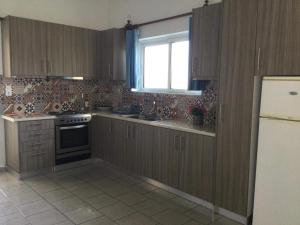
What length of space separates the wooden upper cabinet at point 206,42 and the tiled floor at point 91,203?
4.91ft

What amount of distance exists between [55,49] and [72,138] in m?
1.37

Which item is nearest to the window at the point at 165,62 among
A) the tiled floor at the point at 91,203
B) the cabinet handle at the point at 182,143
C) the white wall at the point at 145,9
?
the white wall at the point at 145,9

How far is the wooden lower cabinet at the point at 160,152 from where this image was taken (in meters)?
2.95

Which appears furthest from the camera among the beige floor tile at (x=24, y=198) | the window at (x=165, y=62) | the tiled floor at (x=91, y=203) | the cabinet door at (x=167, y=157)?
the window at (x=165, y=62)

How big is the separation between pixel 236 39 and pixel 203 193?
5.40 ft

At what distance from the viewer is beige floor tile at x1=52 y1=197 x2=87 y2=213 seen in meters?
2.93

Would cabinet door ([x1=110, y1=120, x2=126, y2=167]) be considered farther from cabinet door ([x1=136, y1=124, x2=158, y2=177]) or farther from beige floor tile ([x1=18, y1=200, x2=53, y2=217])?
beige floor tile ([x1=18, y1=200, x2=53, y2=217])

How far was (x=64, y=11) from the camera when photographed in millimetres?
4398

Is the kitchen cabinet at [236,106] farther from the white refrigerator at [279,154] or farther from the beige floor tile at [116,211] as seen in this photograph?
the beige floor tile at [116,211]

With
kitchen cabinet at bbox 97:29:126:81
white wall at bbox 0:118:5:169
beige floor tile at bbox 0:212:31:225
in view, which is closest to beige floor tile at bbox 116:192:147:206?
beige floor tile at bbox 0:212:31:225

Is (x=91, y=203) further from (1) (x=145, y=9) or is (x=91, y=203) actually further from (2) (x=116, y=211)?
(1) (x=145, y=9)

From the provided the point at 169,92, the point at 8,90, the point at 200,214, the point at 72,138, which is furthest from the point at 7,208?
the point at 169,92

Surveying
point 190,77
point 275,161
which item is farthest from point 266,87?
point 190,77

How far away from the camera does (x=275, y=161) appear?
7.59ft
